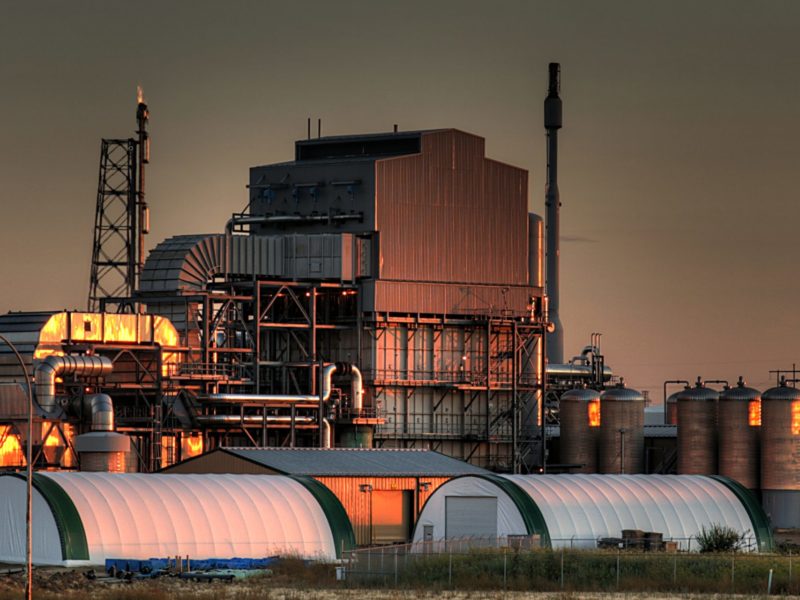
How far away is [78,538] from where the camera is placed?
64.8 metres

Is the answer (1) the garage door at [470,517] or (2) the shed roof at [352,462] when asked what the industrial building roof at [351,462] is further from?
(1) the garage door at [470,517]

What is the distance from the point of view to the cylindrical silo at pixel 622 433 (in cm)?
10425

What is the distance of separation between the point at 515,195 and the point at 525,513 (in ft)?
117

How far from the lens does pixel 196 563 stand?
66062 mm

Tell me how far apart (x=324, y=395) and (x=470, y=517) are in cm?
2262

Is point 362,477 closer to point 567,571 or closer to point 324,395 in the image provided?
point 324,395

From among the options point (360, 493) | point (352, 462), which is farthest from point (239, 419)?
point (360, 493)

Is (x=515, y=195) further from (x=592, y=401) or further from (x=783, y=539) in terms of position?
(x=783, y=539)

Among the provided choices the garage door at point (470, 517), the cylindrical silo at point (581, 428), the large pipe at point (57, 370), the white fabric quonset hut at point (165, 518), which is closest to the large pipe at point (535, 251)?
the cylindrical silo at point (581, 428)

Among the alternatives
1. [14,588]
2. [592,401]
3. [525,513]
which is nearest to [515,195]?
[592,401]

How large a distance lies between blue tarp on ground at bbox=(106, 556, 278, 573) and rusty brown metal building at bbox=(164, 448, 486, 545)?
11332 mm

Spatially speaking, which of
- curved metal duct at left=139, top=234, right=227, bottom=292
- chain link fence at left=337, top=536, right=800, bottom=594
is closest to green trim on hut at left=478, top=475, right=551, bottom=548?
chain link fence at left=337, top=536, right=800, bottom=594

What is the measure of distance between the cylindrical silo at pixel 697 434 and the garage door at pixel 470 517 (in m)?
28.1

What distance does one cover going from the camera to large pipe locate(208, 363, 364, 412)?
306ft
